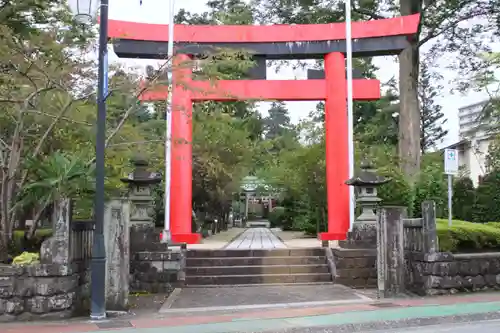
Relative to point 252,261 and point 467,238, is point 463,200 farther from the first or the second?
point 252,261

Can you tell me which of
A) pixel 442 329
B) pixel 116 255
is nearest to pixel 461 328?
pixel 442 329

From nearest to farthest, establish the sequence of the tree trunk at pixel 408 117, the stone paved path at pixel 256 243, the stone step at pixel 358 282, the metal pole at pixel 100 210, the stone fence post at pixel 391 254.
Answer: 1. the metal pole at pixel 100 210
2. the stone fence post at pixel 391 254
3. the stone step at pixel 358 282
4. the stone paved path at pixel 256 243
5. the tree trunk at pixel 408 117

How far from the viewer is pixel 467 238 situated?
11492mm

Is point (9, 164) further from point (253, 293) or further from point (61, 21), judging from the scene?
point (61, 21)

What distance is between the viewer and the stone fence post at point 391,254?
35.2ft

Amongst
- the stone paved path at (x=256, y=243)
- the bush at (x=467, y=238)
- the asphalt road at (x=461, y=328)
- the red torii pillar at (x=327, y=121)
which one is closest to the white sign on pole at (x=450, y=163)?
the bush at (x=467, y=238)

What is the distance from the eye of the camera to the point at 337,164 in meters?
15.7

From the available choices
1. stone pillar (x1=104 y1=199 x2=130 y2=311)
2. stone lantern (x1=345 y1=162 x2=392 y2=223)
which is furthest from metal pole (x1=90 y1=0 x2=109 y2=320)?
stone lantern (x1=345 y1=162 x2=392 y2=223)

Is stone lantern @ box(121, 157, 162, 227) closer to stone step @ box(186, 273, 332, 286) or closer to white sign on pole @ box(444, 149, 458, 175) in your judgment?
stone step @ box(186, 273, 332, 286)

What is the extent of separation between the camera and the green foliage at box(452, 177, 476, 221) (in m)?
18.6

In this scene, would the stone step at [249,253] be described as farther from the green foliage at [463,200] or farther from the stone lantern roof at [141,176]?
the green foliage at [463,200]

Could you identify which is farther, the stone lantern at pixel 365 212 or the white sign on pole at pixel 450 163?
the stone lantern at pixel 365 212

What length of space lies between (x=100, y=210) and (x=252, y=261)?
17.4 feet

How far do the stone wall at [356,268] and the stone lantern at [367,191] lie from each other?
98cm
